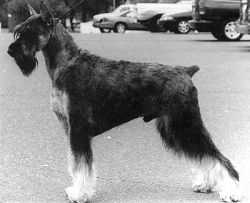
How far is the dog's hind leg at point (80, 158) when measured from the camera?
203 inches

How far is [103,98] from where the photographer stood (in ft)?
17.1

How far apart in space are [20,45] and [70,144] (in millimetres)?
875

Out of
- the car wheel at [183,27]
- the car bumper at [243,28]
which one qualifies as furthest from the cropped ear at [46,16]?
the car wheel at [183,27]

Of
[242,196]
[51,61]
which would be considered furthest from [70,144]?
[242,196]

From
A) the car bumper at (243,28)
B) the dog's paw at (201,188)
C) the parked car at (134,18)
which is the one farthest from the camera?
the parked car at (134,18)

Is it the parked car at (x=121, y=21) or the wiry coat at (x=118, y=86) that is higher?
the wiry coat at (x=118, y=86)

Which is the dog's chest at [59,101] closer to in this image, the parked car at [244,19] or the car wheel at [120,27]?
the parked car at [244,19]

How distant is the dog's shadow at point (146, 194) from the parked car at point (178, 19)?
24170mm

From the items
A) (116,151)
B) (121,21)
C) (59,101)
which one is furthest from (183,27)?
(59,101)

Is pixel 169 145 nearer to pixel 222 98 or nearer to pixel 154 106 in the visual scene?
pixel 154 106

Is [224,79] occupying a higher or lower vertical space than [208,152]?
lower

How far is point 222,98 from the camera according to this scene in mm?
10656

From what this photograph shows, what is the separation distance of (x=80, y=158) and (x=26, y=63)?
33.9 inches

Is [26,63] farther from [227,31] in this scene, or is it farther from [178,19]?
[178,19]
